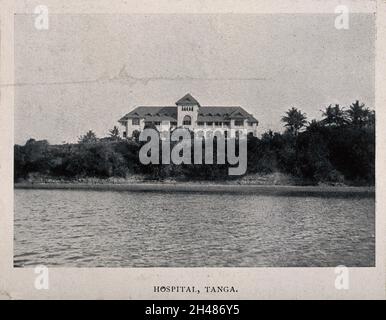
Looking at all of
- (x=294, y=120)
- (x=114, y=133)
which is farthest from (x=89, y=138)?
(x=294, y=120)

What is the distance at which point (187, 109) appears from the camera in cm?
1363

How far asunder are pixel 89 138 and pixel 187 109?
291 centimetres

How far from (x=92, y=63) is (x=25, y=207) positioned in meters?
3.39

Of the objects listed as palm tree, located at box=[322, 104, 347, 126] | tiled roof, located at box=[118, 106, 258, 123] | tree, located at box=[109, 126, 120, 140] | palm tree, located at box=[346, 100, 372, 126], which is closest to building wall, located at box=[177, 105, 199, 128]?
tiled roof, located at box=[118, 106, 258, 123]

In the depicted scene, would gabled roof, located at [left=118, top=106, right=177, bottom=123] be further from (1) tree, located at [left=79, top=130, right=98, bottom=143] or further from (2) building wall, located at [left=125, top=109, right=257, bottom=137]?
(1) tree, located at [left=79, top=130, right=98, bottom=143]

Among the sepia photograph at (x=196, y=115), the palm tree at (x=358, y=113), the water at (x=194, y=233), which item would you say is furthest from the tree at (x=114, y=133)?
the palm tree at (x=358, y=113)

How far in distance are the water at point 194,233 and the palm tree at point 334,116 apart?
195cm

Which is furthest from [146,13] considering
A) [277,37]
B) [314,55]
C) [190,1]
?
[314,55]

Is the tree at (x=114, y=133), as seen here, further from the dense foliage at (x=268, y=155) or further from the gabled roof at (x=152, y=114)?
the gabled roof at (x=152, y=114)

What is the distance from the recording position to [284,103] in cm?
1016

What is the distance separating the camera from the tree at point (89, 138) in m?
11.4

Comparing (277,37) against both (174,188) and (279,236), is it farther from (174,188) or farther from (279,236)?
(174,188)

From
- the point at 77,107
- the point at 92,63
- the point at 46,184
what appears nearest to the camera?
the point at 92,63

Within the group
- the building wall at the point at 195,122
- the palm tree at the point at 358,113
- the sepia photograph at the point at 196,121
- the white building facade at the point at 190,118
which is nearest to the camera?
the sepia photograph at the point at 196,121
